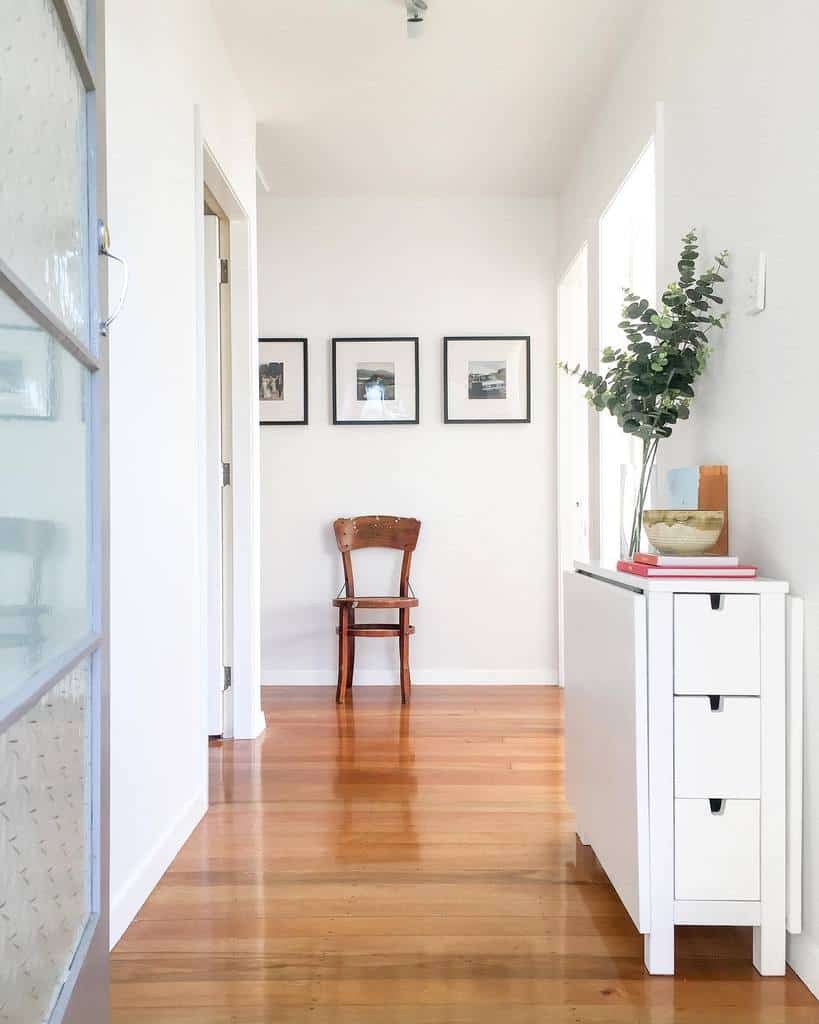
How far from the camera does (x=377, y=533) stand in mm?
4754

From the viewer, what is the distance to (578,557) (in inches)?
189

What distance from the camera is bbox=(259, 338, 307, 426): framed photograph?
488cm

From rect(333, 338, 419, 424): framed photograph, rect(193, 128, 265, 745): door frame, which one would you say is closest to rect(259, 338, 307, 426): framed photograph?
rect(333, 338, 419, 424): framed photograph

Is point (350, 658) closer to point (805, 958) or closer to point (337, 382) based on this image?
point (337, 382)

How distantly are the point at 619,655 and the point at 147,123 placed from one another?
67.1 inches

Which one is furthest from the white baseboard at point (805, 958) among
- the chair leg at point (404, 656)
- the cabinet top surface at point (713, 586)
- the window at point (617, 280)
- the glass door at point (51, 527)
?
the chair leg at point (404, 656)

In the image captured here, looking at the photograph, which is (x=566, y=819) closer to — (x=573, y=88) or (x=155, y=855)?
(x=155, y=855)

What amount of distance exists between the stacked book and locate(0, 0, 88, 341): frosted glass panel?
1177mm

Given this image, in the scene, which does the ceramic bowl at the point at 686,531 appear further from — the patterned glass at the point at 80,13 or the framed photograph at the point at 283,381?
the framed photograph at the point at 283,381

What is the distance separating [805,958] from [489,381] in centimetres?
352

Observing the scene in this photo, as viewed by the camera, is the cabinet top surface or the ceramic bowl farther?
the ceramic bowl

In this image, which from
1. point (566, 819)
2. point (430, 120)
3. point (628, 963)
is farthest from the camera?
point (430, 120)

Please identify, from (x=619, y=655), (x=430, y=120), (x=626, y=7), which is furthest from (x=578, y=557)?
(x=619, y=655)

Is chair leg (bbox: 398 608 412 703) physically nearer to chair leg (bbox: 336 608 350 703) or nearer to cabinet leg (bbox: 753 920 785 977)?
chair leg (bbox: 336 608 350 703)
